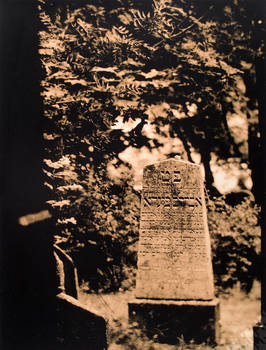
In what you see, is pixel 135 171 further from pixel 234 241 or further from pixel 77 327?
pixel 77 327

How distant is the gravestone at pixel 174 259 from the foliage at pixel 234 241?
23 cm

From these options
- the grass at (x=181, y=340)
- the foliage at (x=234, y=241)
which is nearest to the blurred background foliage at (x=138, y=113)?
the foliage at (x=234, y=241)

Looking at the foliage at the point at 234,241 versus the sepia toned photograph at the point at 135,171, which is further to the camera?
the foliage at the point at 234,241

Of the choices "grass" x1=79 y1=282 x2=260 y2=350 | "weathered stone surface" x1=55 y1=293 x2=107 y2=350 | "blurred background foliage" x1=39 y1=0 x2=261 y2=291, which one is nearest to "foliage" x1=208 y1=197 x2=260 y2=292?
"blurred background foliage" x1=39 y1=0 x2=261 y2=291

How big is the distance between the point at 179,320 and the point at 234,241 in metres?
1.14

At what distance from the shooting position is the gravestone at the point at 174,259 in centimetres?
362

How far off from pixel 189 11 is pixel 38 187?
8.99ft

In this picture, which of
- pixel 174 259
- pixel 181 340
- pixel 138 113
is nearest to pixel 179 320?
pixel 181 340

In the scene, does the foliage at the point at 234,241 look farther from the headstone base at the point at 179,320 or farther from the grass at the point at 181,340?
the headstone base at the point at 179,320

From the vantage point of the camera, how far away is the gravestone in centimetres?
362

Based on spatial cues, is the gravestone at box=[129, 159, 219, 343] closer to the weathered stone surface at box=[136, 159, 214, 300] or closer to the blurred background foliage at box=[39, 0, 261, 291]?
the weathered stone surface at box=[136, 159, 214, 300]

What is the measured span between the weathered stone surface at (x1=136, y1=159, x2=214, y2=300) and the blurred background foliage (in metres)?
0.19

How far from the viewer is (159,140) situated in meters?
A: 3.87

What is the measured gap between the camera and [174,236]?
374 cm
